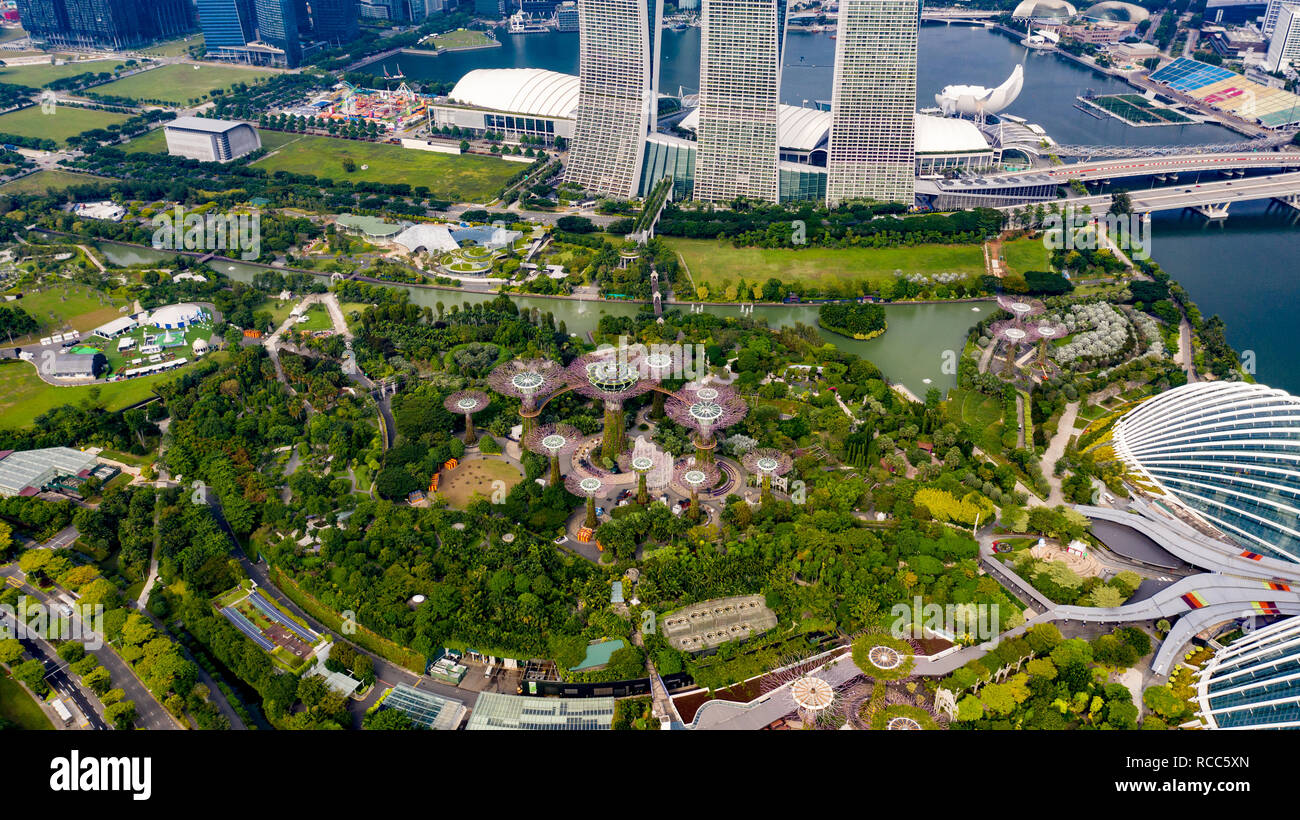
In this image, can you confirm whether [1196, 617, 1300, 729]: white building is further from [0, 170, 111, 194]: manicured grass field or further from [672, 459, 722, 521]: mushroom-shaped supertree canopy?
[0, 170, 111, 194]: manicured grass field

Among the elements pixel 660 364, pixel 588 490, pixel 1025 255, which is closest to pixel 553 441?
pixel 588 490

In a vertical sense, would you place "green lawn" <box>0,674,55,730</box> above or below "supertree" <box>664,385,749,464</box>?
below

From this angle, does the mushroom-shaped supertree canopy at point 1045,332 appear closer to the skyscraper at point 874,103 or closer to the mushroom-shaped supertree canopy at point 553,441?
the skyscraper at point 874,103

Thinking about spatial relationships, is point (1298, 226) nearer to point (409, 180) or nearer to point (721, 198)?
point (721, 198)

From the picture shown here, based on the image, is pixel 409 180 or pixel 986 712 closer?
pixel 986 712

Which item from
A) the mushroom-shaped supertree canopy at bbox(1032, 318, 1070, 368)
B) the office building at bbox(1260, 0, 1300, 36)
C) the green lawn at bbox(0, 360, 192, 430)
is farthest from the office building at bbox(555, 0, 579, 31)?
the mushroom-shaped supertree canopy at bbox(1032, 318, 1070, 368)

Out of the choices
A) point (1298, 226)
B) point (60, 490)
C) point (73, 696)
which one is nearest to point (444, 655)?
point (73, 696)

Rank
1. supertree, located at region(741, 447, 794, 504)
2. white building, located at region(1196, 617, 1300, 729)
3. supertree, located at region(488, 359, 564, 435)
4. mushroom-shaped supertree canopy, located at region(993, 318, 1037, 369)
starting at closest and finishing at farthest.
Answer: white building, located at region(1196, 617, 1300, 729), supertree, located at region(741, 447, 794, 504), supertree, located at region(488, 359, 564, 435), mushroom-shaped supertree canopy, located at region(993, 318, 1037, 369)
